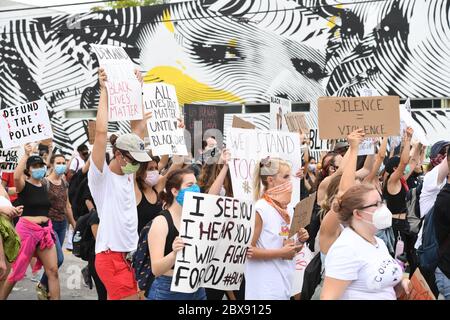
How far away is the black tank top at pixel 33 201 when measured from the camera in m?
9.12

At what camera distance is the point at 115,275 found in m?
6.78

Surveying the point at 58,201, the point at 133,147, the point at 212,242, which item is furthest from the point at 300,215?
the point at 58,201

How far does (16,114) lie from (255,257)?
5.58m

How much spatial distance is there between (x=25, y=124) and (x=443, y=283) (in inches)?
246

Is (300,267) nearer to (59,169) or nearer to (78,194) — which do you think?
(78,194)

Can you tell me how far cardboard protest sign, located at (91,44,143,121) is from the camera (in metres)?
7.52

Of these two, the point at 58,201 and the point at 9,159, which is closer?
the point at 58,201

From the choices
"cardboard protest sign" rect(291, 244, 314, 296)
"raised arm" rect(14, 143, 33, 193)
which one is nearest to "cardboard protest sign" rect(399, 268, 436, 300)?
"cardboard protest sign" rect(291, 244, 314, 296)

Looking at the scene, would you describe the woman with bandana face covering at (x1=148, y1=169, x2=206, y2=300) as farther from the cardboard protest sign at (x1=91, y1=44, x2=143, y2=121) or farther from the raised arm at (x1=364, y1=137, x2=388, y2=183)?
the raised arm at (x1=364, y1=137, x2=388, y2=183)

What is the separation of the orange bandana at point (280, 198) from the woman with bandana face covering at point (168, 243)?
582mm

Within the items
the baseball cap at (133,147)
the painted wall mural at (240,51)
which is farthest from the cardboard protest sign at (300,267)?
the painted wall mural at (240,51)

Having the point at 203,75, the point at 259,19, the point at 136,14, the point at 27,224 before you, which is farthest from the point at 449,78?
the point at 27,224

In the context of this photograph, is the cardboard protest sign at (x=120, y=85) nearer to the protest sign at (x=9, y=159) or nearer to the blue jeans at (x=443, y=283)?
the blue jeans at (x=443, y=283)

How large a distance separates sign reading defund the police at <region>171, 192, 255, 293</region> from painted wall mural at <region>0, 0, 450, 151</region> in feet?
58.1
